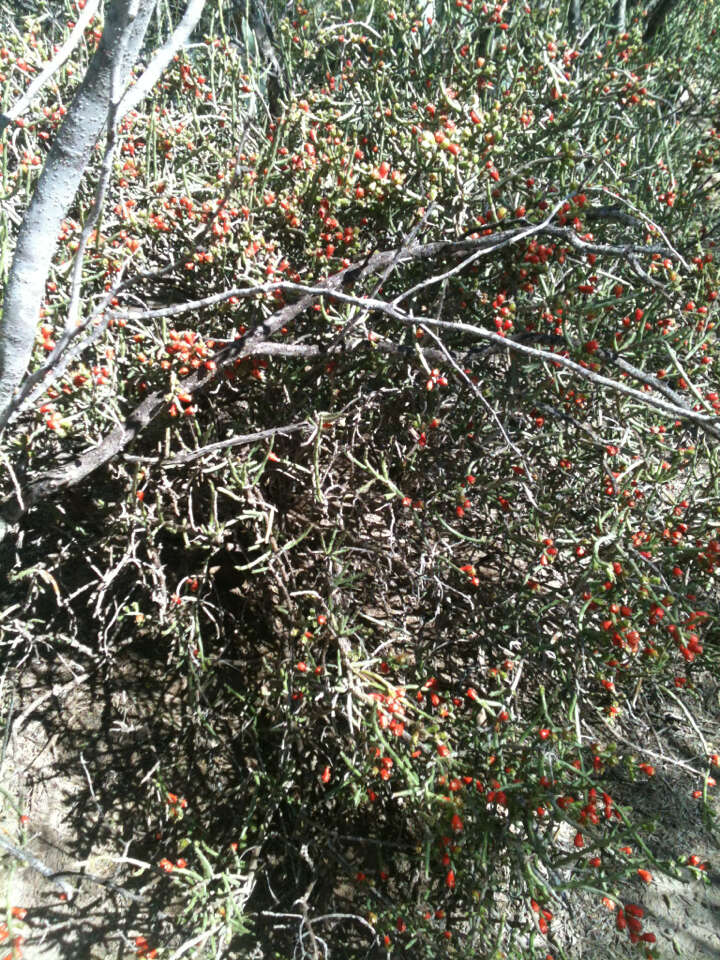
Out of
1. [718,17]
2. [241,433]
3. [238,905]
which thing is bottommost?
[238,905]

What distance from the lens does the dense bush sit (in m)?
2.16

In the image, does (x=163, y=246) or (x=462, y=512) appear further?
(x=163, y=246)

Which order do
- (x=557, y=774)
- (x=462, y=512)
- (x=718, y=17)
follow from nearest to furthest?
(x=557, y=774) → (x=462, y=512) → (x=718, y=17)

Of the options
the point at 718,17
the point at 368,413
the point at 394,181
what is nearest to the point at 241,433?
the point at 368,413

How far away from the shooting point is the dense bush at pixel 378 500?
7.09 ft

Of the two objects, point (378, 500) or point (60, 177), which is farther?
point (378, 500)

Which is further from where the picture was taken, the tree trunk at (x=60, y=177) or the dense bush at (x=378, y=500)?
the dense bush at (x=378, y=500)

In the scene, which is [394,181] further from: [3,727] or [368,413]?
[3,727]

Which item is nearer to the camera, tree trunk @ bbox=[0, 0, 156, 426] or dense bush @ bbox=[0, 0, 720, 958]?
tree trunk @ bbox=[0, 0, 156, 426]

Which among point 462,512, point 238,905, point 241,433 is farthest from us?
point 241,433

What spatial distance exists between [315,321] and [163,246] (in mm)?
661

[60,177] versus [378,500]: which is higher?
[60,177]

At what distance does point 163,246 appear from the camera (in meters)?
2.70

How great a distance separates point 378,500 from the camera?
2.53 m
